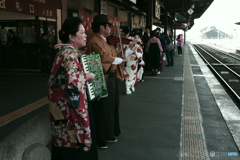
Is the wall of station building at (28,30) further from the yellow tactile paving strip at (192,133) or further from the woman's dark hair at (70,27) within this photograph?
the woman's dark hair at (70,27)

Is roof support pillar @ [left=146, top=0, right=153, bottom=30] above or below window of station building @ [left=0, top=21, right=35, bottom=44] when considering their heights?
above

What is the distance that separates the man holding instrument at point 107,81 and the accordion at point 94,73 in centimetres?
63

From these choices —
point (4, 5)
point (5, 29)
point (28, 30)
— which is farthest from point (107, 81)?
point (5, 29)

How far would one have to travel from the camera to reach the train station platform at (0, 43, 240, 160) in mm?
3072

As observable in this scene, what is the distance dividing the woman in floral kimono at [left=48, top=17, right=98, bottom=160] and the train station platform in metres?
0.38

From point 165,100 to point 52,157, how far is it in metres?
3.89

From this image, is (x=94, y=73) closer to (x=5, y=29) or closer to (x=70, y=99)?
(x=70, y=99)

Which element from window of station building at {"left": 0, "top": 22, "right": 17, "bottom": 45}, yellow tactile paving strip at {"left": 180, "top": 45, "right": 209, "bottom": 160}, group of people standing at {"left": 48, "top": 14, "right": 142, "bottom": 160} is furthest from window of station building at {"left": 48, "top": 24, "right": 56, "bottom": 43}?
group of people standing at {"left": 48, "top": 14, "right": 142, "bottom": 160}

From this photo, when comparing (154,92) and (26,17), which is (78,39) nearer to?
(154,92)

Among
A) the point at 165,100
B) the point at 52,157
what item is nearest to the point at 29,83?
the point at 165,100

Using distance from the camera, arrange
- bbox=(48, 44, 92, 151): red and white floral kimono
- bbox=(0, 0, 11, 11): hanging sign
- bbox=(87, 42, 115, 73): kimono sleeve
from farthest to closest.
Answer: bbox=(0, 0, 11, 11): hanging sign
bbox=(87, 42, 115, 73): kimono sleeve
bbox=(48, 44, 92, 151): red and white floral kimono

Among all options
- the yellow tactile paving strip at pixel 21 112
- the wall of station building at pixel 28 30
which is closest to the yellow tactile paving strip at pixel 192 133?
the yellow tactile paving strip at pixel 21 112

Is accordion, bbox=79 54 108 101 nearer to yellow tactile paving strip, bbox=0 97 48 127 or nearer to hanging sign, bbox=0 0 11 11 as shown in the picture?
yellow tactile paving strip, bbox=0 97 48 127

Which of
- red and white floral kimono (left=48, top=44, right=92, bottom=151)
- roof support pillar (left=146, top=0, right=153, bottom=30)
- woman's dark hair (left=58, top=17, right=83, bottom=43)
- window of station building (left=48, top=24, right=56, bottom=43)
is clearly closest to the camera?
red and white floral kimono (left=48, top=44, right=92, bottom=151)
